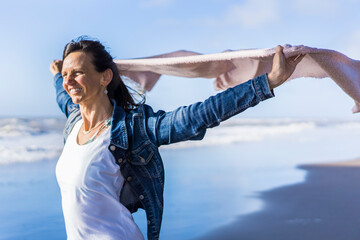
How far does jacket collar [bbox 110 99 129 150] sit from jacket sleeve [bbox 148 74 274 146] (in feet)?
0.42

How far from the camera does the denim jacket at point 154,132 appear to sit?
114 cm

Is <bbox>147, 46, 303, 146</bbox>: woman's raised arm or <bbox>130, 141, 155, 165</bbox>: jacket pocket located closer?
<bbox>147, 46, 303, 146</bbox>: woman's raised arm

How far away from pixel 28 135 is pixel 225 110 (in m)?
8.62

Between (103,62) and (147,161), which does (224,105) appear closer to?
(147,161)

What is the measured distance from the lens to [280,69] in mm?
1146

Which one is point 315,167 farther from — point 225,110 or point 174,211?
point 225,110

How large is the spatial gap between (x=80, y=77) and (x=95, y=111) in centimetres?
12

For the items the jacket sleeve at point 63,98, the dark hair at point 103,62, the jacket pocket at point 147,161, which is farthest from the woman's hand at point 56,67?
the jacket pocket at point 147,161

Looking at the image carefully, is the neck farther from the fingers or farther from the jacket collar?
the fingers

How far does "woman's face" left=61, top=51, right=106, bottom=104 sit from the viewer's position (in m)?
1.31

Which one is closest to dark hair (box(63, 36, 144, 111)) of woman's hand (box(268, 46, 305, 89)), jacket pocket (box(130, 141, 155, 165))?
jacket pocket (box(130, 141, 155, 165))

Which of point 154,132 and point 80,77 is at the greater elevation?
point 80,77

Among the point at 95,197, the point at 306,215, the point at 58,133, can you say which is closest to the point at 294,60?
the point at 95,197

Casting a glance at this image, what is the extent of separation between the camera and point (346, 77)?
142 centimetres
